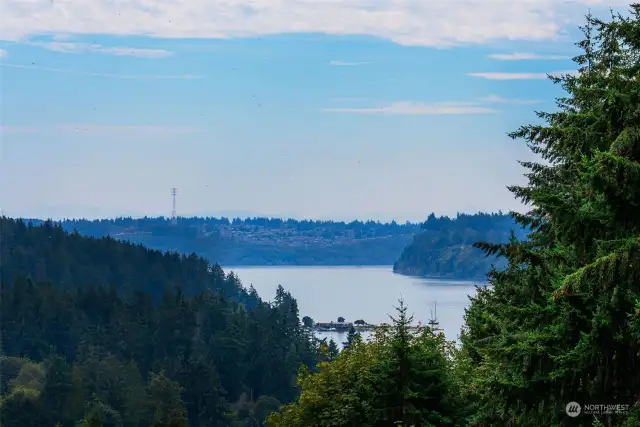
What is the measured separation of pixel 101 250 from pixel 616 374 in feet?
571

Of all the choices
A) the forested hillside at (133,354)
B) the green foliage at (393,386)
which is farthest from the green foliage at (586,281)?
the forested hillside at (133,354)

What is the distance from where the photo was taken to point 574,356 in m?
14.1

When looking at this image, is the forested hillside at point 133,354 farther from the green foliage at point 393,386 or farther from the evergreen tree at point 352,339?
the green foliage at point 393,386

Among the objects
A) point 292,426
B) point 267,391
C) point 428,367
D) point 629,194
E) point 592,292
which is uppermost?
point 629,194

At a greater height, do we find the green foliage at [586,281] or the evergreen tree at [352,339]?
the green foliage at [586,281]

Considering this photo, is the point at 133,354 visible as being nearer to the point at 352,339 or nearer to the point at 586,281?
the point at 352,339

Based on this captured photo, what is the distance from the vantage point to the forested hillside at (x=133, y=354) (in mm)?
86062

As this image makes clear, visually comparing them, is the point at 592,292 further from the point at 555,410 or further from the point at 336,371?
the point at 336,371

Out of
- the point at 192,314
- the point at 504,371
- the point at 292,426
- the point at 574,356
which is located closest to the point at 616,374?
the point at 574,356

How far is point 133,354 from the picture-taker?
119812mm

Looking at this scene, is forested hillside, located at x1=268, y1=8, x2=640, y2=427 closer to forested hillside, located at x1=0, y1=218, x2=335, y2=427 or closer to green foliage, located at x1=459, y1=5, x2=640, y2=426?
green foliage, located at x1=459, y1=5, x2=640, y2=426

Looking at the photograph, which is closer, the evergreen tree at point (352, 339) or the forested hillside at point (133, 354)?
the evergreen tree at point (352, 339)

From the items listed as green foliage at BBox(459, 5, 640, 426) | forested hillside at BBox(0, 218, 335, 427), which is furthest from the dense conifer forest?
forested hillside at BBox(0, 218, 335, 427)

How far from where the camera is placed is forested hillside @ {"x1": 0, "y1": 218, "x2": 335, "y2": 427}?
86.1 m
